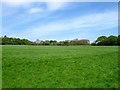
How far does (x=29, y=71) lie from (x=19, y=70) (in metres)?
0.93

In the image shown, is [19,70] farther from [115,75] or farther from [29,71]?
[115,75]

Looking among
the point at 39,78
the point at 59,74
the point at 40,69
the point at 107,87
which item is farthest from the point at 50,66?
the point at 107,87

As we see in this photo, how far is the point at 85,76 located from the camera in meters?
18.8

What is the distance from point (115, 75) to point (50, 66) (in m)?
6.18

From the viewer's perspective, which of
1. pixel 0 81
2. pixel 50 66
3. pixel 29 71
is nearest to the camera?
pixel 0 81

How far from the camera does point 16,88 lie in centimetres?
1505

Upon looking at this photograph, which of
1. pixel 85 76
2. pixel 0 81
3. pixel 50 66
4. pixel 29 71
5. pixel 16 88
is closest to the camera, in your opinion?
pixel 16 88

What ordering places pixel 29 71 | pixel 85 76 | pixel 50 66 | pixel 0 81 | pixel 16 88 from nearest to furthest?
pixel 16 88
pixel 0 81
pixel 85 76
pixel 29 71
pixel 50 66

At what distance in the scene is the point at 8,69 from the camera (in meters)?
21.3

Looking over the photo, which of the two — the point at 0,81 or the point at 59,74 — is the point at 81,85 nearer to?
the point at 59,74

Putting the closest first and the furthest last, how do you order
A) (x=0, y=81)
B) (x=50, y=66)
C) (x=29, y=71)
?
(x=0, y=81)
(x=29, y=71)
(x=50, y=66)

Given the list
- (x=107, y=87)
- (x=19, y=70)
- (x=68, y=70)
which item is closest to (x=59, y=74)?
(x=68, y=70)

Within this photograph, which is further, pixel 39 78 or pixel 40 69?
pixel 40 69

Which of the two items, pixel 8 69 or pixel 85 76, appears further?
pixel 8 69
